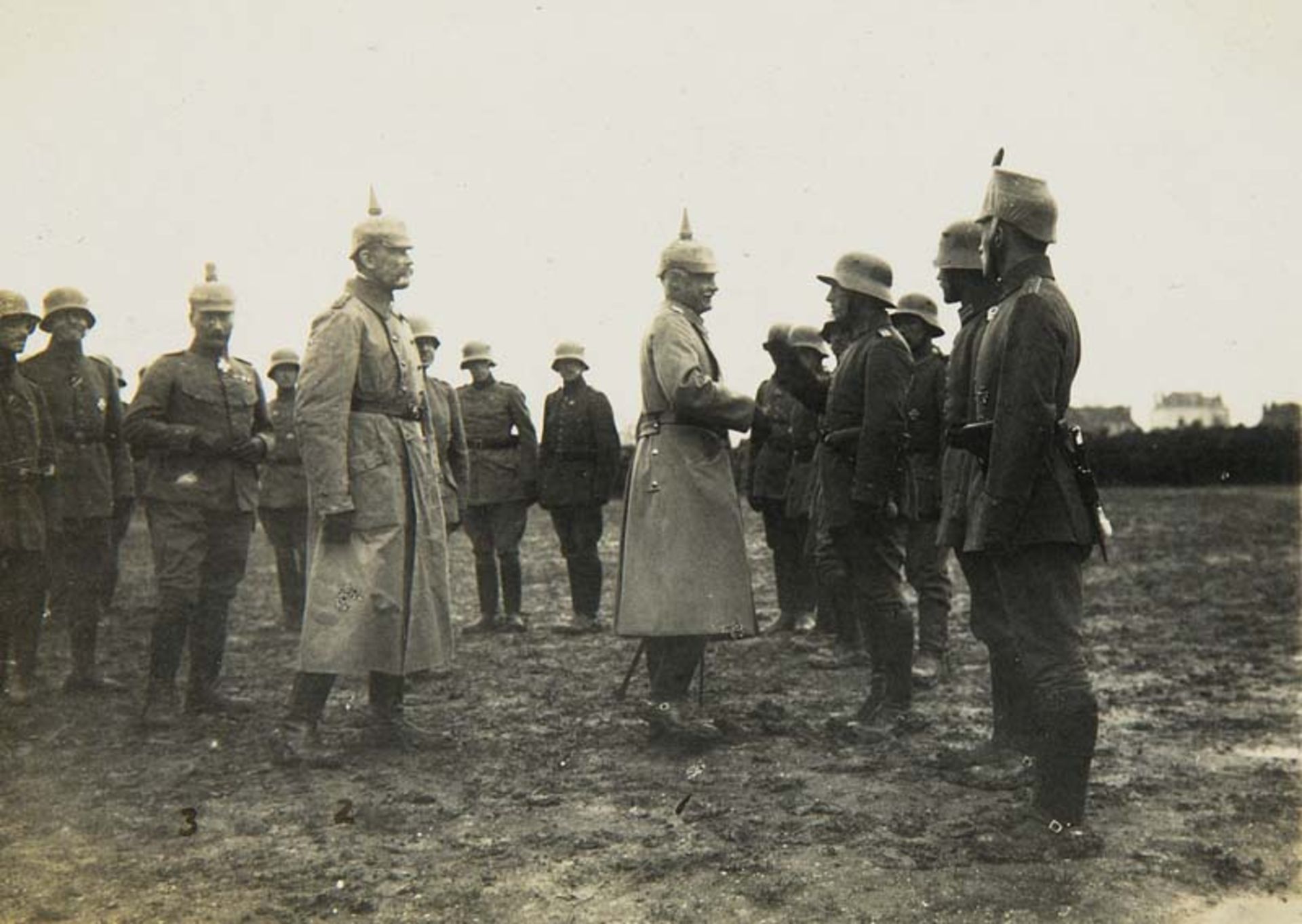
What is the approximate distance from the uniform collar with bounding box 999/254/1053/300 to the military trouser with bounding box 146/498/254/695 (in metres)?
4.10

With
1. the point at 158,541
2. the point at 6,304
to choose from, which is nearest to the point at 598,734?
the point at 158,541

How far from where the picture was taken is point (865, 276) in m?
5.83

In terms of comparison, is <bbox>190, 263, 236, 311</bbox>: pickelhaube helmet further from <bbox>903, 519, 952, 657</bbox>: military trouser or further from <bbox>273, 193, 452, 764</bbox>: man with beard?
<bbox>903, 519, 952, 657</bbox>: military trouser

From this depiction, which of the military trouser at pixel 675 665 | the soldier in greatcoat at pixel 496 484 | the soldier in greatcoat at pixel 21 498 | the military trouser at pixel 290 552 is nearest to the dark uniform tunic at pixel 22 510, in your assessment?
the soldier in greatcoat at pixel 21 498

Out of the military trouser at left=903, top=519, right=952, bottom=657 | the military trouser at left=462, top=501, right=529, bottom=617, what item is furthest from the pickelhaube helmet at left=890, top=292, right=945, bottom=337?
the military trouser at left=462, top=501, right=529, bottom=617

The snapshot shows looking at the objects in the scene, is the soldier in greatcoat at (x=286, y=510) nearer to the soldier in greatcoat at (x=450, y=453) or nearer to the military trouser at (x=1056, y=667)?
the soldier in greatcoat at (x=450, y=453)

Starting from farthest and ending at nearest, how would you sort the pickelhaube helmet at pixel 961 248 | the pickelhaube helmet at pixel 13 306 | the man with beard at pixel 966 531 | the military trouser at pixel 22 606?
the military trouser at pixel 22 606, the pickelhaube helmet at pixel 13 306, the pickelhaube helmet at pixel 961 248, the man with beard at pixel 966 531

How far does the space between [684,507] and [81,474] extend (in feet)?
12.8

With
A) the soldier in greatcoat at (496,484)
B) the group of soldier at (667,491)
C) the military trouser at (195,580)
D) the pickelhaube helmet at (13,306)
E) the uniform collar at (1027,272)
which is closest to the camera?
the group of soldier at (667,491)

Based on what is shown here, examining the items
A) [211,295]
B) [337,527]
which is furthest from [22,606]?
[337,527]

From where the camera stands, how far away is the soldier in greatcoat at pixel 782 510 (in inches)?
352

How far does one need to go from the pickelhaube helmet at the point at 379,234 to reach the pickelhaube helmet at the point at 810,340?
10.1ft

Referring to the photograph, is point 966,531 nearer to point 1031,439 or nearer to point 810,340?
point 1031,439

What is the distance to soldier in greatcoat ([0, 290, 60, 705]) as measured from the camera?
6.48 m
